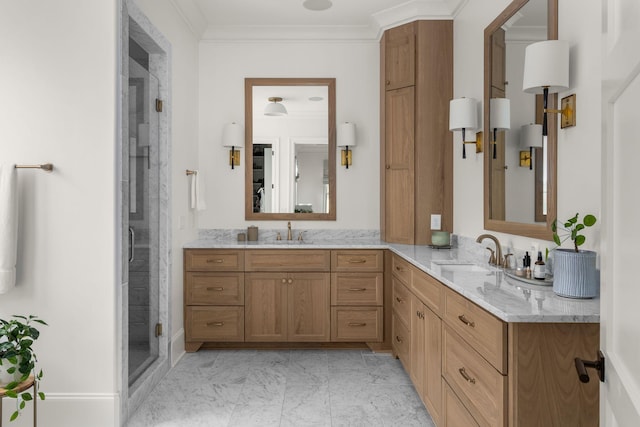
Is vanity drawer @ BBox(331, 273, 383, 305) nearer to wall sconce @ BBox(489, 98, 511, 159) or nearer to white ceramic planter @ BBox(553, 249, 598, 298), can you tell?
wall sconce @ BBox(489, 98, 511, 159)

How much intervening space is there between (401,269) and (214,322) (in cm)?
160

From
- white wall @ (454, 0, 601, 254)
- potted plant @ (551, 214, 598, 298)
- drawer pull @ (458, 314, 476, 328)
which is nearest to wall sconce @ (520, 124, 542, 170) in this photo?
white wall @ (454, 0, 601, 254)

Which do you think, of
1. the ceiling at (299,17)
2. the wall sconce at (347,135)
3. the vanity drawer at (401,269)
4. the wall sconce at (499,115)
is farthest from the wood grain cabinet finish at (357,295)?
the ceiling at (299,17)

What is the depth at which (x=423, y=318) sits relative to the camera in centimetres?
240

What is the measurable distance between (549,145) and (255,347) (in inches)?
106

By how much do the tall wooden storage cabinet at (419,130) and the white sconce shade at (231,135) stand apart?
1347 mm

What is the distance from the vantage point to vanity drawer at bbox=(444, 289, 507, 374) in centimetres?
142

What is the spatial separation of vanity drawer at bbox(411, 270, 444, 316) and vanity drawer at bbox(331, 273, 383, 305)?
0.79 meters

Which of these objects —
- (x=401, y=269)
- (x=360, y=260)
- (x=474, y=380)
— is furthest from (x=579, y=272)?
(x=360, y=260)

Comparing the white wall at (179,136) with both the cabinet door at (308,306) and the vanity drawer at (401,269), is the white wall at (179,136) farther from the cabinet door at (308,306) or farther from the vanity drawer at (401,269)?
the vanity drawer at (401,269)

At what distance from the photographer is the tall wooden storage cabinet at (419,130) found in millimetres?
3404

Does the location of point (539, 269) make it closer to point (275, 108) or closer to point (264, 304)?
point (264, 304)

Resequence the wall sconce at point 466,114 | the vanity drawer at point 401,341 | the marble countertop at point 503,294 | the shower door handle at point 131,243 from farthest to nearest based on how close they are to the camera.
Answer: the wall sconce at point 466,114, the vanity drawer at point 401,341, the shower door handle at point 131,243, the marble countertop at point 503,294

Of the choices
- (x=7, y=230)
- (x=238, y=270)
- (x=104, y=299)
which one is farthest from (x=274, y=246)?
(x=7, y=230)
